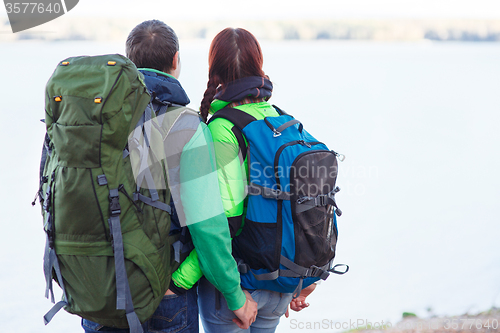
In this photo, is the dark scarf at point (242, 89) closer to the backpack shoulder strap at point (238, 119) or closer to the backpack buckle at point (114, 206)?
the backpack shoulder strap at point (238, 119)

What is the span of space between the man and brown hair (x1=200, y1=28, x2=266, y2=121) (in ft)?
0.53

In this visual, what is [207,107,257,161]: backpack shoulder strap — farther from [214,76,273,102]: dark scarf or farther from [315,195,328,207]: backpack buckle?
[315,195,328,207]: backpack buckle

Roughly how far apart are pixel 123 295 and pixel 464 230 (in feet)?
17.9

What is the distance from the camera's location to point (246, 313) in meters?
1.47

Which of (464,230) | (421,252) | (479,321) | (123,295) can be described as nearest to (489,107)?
(464,230)

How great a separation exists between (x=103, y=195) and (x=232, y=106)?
1.94 feet

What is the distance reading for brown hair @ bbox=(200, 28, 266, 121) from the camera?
4.83 feet

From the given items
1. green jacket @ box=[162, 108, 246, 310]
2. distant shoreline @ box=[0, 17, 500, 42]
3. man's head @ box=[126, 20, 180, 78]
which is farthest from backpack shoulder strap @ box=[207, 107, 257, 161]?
distant shoreline @ box=[0, 17, 500, 42]

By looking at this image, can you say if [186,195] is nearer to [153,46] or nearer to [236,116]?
[236,116]

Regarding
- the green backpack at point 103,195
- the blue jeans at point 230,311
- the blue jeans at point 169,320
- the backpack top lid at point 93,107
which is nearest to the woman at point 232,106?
the blue jeans at point 230,311

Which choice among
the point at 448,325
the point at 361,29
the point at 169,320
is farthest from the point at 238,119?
the point at 361,29

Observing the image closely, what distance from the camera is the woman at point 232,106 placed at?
1.40 metres

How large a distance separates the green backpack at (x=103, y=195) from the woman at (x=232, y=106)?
248 millimetres

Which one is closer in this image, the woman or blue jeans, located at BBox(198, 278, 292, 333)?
the woman
